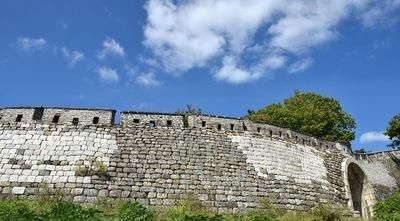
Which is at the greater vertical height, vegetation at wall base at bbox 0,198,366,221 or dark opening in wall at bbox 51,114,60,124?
dark opening in wall at bbox 51,114,60,124

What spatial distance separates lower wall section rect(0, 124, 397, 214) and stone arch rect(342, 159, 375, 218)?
2.66 metres

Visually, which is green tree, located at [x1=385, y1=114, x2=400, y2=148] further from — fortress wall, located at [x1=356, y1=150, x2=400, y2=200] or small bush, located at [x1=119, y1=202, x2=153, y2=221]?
small bush, located at [x1=119, y1=202, x2=153, y2=221]

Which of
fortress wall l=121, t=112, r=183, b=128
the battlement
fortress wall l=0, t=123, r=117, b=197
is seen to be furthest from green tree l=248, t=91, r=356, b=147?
fortress wall l=0, t=123, r=117, b=197

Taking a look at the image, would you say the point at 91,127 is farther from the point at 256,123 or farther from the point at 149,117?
the point at 256,123

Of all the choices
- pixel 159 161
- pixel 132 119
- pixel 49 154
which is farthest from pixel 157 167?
pixel 49 154

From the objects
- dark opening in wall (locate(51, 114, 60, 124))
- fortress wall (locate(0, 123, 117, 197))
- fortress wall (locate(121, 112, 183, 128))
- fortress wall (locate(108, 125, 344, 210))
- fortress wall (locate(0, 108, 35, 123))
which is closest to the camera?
fortress wall (locate(0, 123, 117, 197))

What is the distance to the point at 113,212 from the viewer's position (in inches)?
415

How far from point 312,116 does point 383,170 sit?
6166mm

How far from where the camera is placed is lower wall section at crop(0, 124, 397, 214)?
39.9 feet

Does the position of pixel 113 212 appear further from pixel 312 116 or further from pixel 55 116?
pixel 312 116

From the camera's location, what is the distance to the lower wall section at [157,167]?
1216 cm

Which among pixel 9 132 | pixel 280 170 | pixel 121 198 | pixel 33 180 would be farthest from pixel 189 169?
pixel 9 132

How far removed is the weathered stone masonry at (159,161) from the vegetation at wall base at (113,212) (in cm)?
58

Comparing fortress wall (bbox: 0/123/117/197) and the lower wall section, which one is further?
the lower wall section
